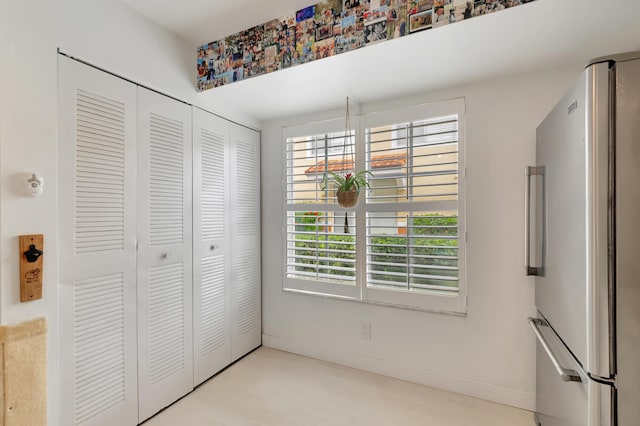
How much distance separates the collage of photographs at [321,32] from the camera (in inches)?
58.2

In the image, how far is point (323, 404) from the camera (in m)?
2.08

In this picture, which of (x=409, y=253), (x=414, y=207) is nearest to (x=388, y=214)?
(x=414, y=207)

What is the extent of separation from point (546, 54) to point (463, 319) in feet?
5.74

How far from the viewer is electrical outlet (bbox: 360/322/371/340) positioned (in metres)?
2.51

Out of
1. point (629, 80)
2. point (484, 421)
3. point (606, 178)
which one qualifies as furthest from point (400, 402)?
point (629, 80)

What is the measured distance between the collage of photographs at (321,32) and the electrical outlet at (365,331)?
2.01m

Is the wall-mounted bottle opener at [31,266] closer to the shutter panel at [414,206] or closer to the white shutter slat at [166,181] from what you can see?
the white shutter slat at [166,181]

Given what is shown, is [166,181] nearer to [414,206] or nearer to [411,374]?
[414,206]

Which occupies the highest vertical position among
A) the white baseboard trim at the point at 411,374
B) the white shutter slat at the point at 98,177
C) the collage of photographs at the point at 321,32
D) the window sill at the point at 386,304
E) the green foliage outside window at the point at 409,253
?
the collage of photographs at the point at 321,32

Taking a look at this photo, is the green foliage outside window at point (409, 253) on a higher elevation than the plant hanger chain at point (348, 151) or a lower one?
lower

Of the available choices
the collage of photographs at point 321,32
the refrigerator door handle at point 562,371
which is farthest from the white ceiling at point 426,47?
the refrigerator door handle at point 562,371

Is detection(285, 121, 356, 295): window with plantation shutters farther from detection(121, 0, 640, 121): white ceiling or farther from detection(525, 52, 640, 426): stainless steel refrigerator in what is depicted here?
detection(525, 52, 640, 426): stainless steel refrigerator

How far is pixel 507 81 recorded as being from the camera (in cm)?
205

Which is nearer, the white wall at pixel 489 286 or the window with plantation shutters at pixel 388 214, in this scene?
the white wall at pixel 489 286
